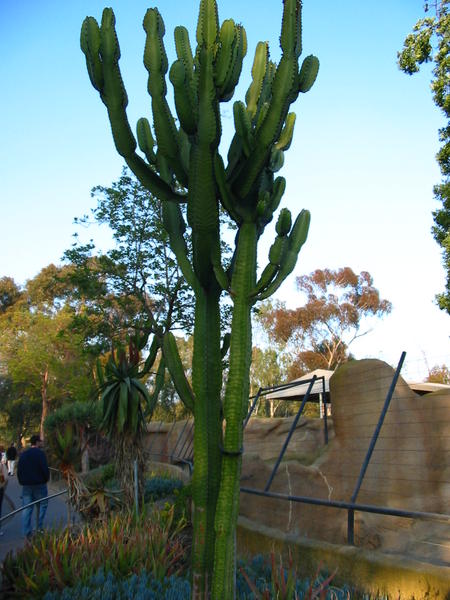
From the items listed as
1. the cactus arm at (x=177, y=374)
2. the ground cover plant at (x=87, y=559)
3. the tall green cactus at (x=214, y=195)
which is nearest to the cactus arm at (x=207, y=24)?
the tall green cactus at (x=214, y=195)

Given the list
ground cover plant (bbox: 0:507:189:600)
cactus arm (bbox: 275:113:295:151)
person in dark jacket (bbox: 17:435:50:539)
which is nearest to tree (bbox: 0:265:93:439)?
person in dark jacket (bbox: 17:435:50:539)

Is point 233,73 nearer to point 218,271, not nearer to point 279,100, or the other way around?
point 279,100

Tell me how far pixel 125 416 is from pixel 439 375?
3268 centimetres

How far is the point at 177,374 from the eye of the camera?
5.15m

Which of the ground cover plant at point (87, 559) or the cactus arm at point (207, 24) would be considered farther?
the ground cover plant at point (87, 559)

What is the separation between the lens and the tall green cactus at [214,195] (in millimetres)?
4562

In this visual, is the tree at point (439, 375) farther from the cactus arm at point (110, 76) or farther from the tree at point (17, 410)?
the cactus arm at point (110, 76)

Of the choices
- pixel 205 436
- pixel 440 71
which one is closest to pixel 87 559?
pixel 205 436

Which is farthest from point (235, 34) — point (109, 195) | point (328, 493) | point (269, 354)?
point (269, 354)

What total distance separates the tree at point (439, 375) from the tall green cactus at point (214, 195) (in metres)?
33.1

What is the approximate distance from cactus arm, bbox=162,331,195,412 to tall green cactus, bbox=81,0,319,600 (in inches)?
0.4

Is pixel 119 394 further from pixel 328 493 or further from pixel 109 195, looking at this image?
pixel 109 195

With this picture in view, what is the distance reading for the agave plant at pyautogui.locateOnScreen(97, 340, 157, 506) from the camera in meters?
9.98

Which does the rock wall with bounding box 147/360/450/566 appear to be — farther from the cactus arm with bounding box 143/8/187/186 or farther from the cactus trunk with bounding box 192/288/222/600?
the cactus arm with bounding box 143/8/187/186
